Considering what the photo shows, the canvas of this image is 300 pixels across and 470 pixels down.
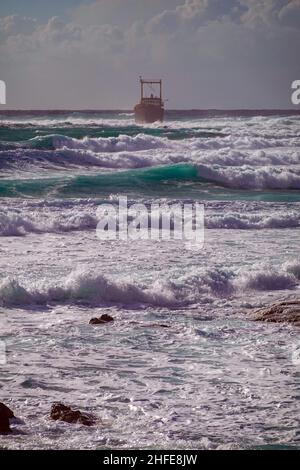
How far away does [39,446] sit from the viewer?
16.6 ft

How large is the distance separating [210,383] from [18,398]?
4.89 feet

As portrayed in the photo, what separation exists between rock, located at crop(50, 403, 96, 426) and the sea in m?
0.06

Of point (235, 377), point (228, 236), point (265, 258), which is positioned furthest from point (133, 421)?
point (228, 236)

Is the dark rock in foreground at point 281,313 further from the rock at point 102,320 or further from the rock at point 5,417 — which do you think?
the rock at point 5,417

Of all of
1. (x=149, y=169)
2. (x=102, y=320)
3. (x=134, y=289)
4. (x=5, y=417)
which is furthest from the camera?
(x=149, y=169)

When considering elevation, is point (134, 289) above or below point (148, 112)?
below

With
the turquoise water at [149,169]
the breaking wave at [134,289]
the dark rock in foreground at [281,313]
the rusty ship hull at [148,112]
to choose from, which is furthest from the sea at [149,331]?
the rusty ship hull at [148,112]

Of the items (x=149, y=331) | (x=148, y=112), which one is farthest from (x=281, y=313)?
(x=148, y=112)

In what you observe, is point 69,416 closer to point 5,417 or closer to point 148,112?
point 5,417

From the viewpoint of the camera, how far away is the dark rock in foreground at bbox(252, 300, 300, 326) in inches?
318

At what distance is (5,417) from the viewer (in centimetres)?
536

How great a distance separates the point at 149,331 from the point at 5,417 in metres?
2.67

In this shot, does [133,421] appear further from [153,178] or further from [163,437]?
[153,178]

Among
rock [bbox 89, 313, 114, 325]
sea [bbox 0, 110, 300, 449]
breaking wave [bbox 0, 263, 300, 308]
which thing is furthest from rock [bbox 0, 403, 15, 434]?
breaking wave [bbox 0, 263, 300, 308]
